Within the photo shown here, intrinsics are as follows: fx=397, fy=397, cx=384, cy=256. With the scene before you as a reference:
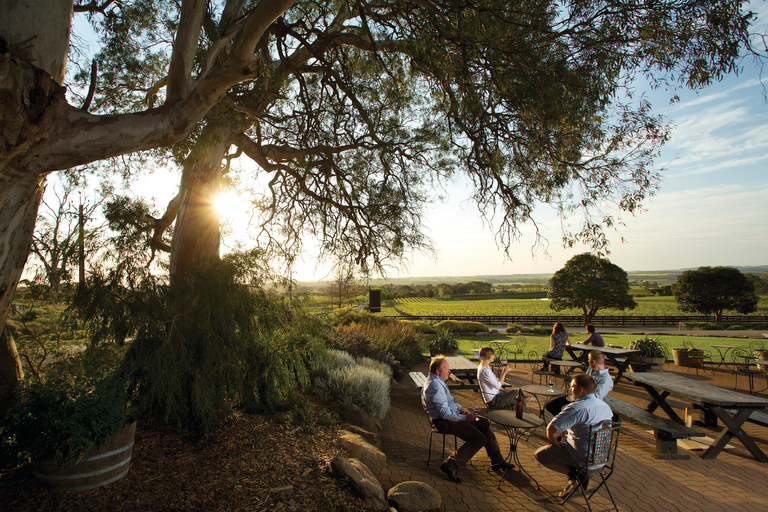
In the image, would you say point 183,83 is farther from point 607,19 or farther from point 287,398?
point 607,19

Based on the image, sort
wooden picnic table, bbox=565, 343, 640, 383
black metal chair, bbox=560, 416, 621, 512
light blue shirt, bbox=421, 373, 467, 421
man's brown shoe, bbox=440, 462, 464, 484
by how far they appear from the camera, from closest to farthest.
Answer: black metal chair, bbox=560, 416, 621, 512
man's brown shoe, bbox=440, 462, 464, 484
light blue shirt, bbox=421, 373, 467, 421
wooden picnic table, bbox=565, 343, 640, 383

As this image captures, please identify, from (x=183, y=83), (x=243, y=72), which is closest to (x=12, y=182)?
(x=183, y=83)

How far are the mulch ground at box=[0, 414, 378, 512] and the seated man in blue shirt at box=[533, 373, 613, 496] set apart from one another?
212 cm

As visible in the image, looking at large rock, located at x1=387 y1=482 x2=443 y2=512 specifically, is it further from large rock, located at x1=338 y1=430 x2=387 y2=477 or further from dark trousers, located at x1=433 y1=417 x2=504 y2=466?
dark trousers, located at x1=433 y1=417 x2=504 y2=466

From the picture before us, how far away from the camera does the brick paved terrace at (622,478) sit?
4207 mm

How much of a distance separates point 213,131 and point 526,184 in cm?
534

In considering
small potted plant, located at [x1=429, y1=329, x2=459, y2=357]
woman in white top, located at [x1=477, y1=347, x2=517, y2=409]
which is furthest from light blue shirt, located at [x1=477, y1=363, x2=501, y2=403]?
small potted plant, located at [x1=429, y1=329, x2=459, y2=357]

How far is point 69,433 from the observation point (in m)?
3.05

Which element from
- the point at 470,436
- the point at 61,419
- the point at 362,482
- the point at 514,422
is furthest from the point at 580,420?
the point at 61,419

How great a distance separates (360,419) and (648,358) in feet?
29.0

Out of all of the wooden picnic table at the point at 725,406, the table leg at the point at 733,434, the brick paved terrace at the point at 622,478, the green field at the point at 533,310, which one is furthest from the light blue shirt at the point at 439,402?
the green field at the point at 533,310

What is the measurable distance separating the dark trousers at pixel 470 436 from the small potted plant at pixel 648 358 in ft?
24.3

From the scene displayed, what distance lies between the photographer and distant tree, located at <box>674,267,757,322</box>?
33.8 m

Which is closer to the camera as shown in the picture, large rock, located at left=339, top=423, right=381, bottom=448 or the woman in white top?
large rock, located at left=339, top=423, right=381, bottom=448
